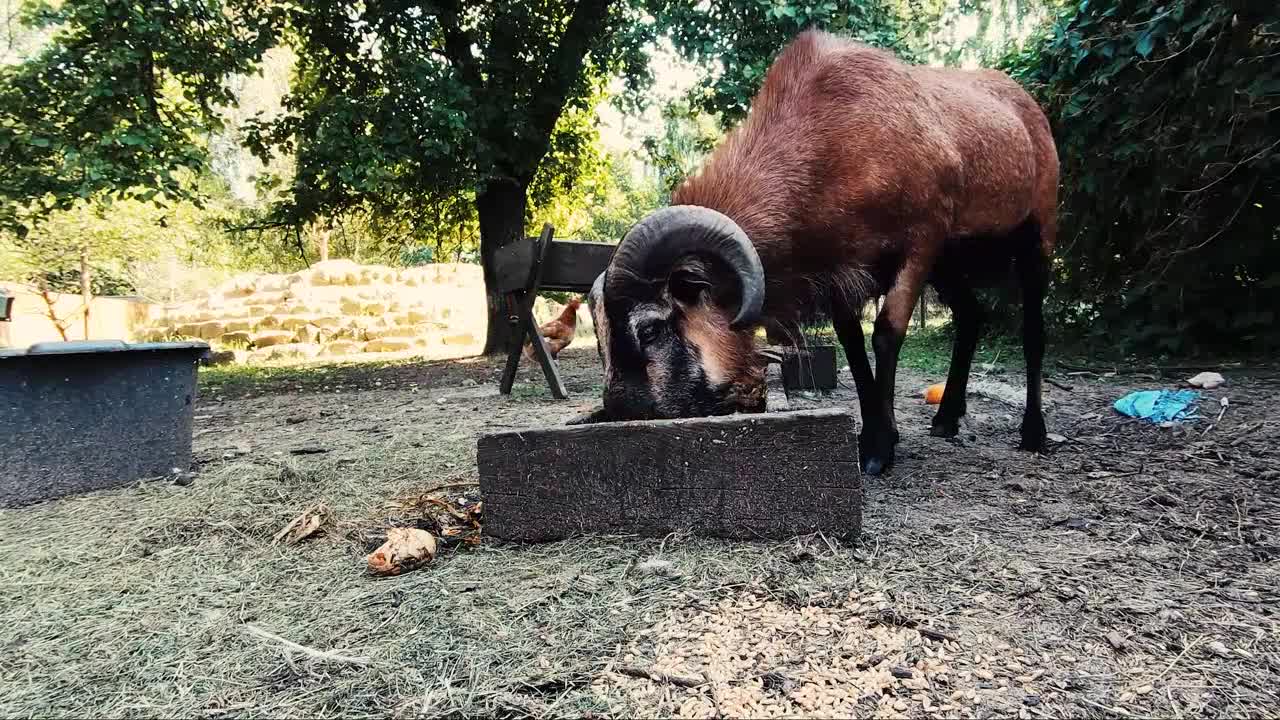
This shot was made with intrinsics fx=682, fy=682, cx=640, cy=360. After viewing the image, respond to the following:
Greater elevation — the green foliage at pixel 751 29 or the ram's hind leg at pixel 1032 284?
the green foliage at pixel 751 29

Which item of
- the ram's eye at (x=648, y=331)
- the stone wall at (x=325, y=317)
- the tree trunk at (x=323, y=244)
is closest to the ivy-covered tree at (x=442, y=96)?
the ram's eye at (x=648, y=331)

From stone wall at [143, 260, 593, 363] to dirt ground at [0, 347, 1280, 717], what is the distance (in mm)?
16221

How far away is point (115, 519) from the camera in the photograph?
130 inches

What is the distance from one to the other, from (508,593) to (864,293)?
7.70 ft

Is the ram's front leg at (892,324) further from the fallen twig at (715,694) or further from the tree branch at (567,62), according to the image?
the tree branch at (567,62)

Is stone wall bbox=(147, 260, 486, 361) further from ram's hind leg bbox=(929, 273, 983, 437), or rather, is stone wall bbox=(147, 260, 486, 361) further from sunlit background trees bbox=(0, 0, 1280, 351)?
ram's hind leg bbox=(929, 273, 983, 437)

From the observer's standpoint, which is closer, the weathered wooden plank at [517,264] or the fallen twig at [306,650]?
the fallen twig at [306,650]

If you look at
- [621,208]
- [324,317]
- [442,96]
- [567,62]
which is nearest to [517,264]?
[442,96]

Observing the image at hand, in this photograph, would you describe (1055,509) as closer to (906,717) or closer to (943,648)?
(943,648)

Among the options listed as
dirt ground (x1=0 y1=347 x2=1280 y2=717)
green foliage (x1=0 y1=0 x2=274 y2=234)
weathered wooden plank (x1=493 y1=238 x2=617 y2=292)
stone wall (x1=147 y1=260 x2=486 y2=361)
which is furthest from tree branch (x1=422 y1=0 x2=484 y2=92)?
stone wall (x1=147 y1=260 x2=486 y2=361)

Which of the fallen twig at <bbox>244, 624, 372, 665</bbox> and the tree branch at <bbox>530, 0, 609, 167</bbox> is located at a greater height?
the tree branch at <bbox>530, 0, 609, 167</bbox>

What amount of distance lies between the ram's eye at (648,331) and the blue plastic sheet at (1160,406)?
382 centimetres

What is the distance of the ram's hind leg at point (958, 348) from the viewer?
15.4ft

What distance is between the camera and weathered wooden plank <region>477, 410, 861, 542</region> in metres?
2.60
